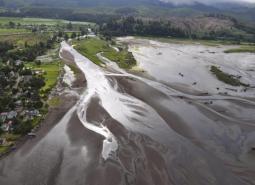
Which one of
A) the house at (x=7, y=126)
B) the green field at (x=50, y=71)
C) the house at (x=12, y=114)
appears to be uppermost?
the house at (x=12, y=114)

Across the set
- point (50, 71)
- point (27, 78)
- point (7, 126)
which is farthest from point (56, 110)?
point (50, 71)

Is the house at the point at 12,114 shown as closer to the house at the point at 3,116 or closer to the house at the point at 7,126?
the house at the point at 3,116

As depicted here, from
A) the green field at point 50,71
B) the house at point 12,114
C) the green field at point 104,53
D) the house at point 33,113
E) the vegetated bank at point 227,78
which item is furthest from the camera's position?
the green field at point 104,53

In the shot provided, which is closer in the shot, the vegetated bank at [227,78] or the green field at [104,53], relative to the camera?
the vegetated bank at [227,78]

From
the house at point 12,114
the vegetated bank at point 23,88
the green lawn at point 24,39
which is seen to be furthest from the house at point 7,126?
the green lawn at point 24,39

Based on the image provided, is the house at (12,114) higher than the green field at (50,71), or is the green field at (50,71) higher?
the house at (12,114)

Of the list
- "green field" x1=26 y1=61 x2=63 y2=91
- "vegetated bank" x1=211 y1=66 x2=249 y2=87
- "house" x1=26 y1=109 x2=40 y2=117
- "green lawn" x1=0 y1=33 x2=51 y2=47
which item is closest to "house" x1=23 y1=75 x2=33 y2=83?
"green field" x1=26 y1=61 x2=63 y2=91

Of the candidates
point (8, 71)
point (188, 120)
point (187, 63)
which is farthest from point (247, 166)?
point (187, 63)
